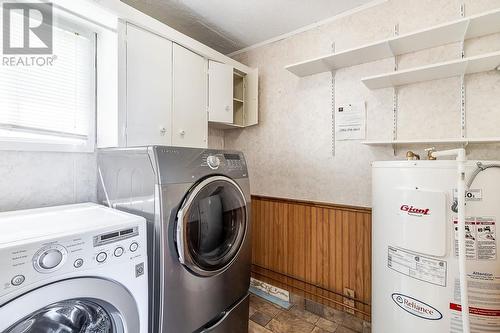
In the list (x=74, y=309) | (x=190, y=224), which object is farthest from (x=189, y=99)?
(x=74, y=309)

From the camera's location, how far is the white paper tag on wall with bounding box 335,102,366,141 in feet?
6.04

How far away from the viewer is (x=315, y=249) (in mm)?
2045

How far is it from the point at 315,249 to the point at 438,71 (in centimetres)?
155

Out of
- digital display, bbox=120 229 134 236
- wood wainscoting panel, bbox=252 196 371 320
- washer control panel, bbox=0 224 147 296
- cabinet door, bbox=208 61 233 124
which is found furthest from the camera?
cabinet door, bbox=208 61 233 124

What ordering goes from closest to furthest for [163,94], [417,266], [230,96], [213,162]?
[417,266], [213,162], [163,94], [230,96]

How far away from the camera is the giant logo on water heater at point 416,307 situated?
45.2 inches

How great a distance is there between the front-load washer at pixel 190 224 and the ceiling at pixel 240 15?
120 centimetres

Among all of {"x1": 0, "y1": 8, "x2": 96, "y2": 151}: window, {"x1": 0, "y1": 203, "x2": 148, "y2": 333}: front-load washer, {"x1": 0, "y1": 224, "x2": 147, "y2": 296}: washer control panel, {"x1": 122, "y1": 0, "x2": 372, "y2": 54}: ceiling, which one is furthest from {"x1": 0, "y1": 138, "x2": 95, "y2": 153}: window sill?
{"x1": 122, "y1": 0, "x2": 372, "y2": 54}: ceiling

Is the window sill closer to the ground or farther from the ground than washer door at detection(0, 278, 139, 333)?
farther from the ground

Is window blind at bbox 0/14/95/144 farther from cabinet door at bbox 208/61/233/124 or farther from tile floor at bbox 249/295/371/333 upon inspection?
tile floor at bbox 249/295/371/333

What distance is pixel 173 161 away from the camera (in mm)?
1148

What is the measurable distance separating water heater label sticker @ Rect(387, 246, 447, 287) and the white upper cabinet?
163 cm

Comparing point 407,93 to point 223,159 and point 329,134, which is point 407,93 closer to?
point 329,134

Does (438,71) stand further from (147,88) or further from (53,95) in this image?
(53,95)
